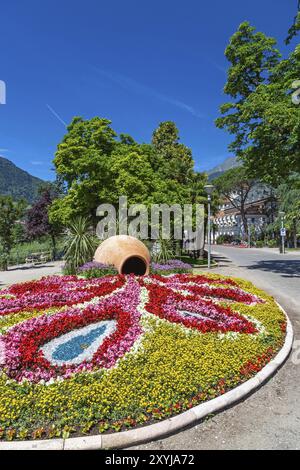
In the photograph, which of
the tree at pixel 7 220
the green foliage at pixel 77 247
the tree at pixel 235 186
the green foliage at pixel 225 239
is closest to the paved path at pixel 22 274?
the tree at pixel 7 220

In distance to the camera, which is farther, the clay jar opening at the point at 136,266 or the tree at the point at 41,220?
the tree at the point at 41,220

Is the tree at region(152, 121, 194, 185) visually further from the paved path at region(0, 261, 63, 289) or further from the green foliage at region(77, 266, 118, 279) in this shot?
the green foliage at region(77, 266, 118, 279)

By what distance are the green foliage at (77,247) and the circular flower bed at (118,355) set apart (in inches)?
273

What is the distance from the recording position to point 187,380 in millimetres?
5324

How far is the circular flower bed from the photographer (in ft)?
15.3

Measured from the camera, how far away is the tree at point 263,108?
1784 cm

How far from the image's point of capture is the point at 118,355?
600 centimetres

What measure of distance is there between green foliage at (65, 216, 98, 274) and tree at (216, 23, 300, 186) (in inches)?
447

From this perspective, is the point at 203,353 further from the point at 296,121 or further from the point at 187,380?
the point at 296,121

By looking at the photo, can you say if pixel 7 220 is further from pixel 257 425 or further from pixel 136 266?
pixel 257 425

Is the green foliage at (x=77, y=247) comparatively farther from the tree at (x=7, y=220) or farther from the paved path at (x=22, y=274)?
the tree at (x=7, y=220)
